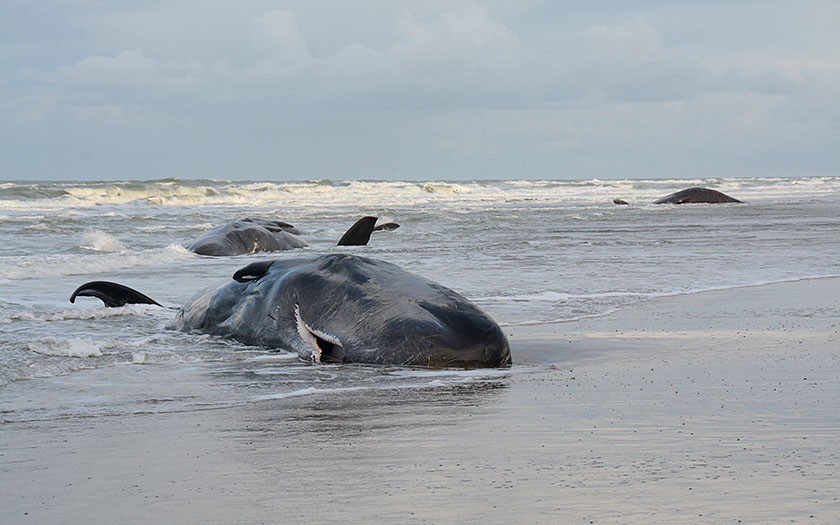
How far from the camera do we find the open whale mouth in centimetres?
659

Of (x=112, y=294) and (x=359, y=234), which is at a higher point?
(x=359, y=234)

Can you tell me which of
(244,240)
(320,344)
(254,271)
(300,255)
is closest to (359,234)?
(244,240)

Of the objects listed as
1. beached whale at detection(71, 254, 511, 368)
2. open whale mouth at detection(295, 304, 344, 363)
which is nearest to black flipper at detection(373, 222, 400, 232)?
beached whale at detection(71, 254, 511, 368)

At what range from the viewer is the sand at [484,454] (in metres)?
3.26

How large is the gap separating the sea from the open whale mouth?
0.50ft

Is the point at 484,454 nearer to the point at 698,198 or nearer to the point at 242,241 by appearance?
the point at 242,241

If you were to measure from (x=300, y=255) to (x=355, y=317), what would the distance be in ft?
9.04

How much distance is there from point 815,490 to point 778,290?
303 inches

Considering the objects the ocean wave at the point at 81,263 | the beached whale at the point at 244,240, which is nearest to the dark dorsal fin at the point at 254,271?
the ocean wave at the point at 81,263

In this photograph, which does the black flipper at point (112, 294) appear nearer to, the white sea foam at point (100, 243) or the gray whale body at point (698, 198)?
the white sea foam at point (100, 243)

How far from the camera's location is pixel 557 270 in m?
12.9

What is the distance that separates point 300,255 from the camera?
30.5 feet

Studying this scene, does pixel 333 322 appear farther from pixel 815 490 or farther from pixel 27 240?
pixel 27 240

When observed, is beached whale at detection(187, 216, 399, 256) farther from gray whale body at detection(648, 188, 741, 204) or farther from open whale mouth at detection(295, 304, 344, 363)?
gray whale body at detection(648, 188, 741, 204)
